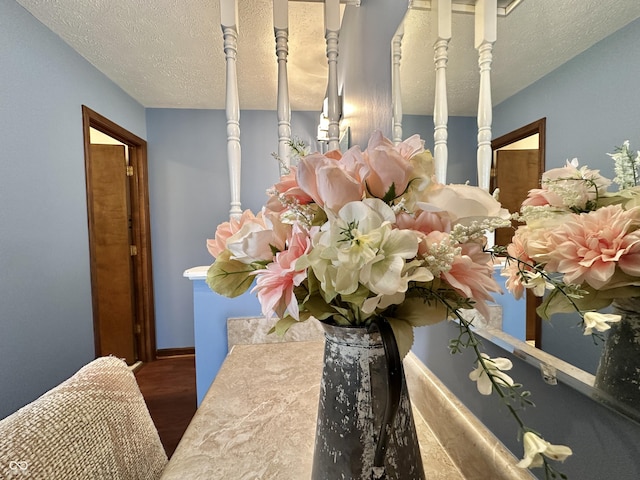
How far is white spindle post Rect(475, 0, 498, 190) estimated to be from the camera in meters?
0.54

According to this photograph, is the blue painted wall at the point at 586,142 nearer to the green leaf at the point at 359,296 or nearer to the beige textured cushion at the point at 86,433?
the green leaf at the point at 359,296

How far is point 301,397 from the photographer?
2.40ft

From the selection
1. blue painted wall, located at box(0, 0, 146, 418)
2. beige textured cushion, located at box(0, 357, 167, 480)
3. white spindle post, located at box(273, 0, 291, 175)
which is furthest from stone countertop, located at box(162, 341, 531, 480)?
blue painted wall, located at box(0, 0, 146, 418)

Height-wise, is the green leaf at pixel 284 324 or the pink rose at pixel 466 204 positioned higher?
the pink rose at pixel 466 204

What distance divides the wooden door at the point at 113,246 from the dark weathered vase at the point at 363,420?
3.04m

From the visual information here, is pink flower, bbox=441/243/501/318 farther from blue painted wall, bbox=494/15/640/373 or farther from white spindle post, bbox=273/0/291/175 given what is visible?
white spindle post, bbox=273/0/291/175

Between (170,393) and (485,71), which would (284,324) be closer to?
(485,71)

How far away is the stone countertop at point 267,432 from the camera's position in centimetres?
51

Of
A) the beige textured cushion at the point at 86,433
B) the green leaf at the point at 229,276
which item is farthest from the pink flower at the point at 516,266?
the beige textured cushion at the point at 86,433

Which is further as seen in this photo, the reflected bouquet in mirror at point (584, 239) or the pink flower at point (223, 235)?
the pink flower at point (223, 235)

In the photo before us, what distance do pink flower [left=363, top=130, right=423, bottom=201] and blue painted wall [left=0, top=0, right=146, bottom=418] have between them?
1.99 meters

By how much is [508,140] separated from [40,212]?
2.24m

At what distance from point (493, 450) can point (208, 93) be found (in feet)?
9.61

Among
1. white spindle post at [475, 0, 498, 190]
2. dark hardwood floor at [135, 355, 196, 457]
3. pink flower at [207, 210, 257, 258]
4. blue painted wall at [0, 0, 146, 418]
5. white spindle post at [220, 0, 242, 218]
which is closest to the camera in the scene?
pink flower at [207, 210, 257, 258]
